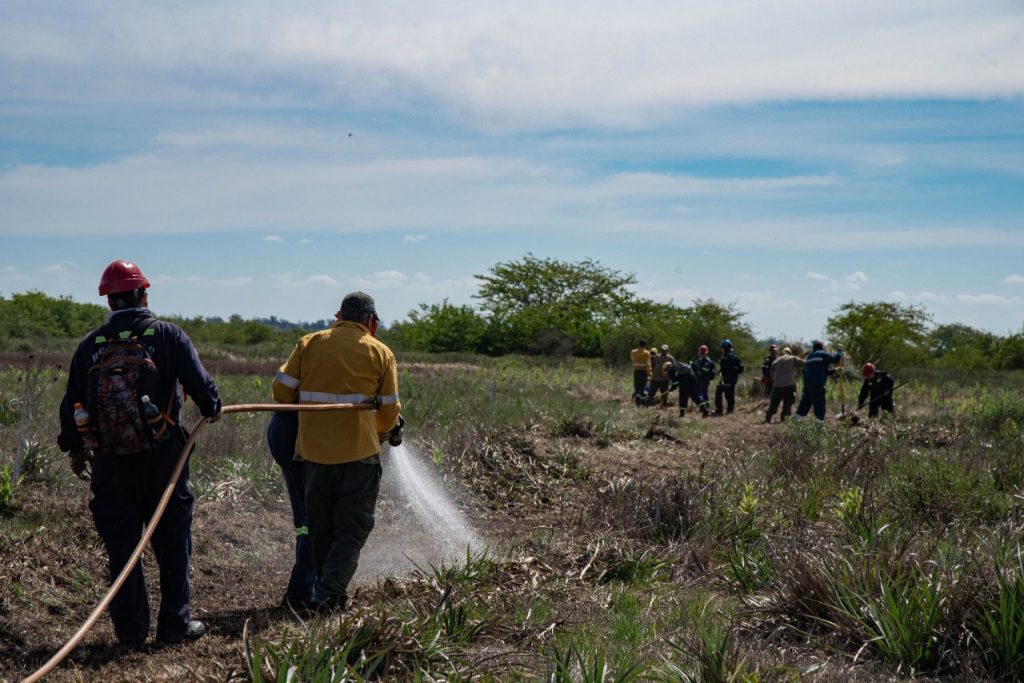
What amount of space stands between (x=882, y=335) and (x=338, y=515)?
113 ft

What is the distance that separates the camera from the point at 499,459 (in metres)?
11.2

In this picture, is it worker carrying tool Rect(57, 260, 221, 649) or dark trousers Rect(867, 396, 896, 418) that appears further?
dark trousers Rect(867, 396, 896, 418)

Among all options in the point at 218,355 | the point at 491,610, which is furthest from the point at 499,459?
the point at 218,355

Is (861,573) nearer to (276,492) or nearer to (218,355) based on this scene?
(276,492)

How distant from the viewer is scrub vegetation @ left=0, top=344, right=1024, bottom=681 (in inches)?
187

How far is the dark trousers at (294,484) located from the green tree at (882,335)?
106ft

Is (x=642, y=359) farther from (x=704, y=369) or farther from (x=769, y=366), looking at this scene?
(x=769, y=366)

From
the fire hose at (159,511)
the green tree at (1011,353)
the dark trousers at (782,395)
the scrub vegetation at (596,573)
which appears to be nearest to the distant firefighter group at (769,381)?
the dark trousers at (782,395)

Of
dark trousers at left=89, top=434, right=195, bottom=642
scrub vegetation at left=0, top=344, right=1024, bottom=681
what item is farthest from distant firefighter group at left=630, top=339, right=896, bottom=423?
dark trousers at left=89, top=434, right=195, bottom=642

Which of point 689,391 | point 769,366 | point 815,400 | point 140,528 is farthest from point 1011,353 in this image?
point 140,528

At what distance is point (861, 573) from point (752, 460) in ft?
19.0

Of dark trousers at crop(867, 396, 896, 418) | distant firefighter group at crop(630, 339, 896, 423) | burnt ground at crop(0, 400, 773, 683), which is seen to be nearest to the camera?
burnt ground at crop(0, 400, 773, 683)

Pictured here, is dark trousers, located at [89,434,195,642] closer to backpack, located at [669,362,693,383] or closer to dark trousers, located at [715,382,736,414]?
backpack, located at [669,362,693,383]

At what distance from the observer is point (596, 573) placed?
6984 millimetres
